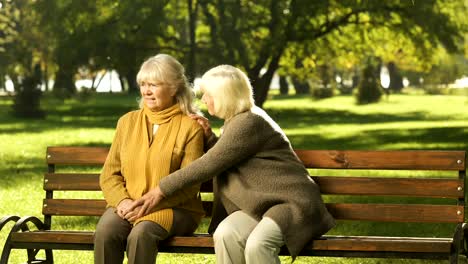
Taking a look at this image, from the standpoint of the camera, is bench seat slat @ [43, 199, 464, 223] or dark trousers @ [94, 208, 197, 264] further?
bench seat slat @ [43, 199, 464, 223]

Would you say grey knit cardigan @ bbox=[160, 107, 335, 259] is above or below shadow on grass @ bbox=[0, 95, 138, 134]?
above

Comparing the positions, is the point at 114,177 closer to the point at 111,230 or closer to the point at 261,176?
the point at 111,230

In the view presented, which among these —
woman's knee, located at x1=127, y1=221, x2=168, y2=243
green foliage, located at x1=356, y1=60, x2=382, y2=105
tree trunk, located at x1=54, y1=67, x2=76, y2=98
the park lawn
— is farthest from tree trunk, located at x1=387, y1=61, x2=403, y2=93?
woman's knee, located at x1=127, y1=221, x2=168, y2=243

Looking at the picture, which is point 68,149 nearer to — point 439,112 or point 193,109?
point 193,109

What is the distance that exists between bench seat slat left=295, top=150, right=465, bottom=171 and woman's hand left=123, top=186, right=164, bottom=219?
0.92 metres

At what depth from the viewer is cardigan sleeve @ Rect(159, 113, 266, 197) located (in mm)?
5906

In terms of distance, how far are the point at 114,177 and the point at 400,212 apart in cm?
161

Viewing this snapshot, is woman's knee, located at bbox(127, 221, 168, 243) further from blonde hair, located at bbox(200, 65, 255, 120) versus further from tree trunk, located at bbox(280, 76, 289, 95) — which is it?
tree trunk, located at bbox(280, 76, 289, 95)

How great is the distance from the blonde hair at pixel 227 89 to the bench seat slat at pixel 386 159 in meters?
0.68

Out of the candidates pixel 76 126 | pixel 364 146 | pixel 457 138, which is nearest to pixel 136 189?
pixel 364 146

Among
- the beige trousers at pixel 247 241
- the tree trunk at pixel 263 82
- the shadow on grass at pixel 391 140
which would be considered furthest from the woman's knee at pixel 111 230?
the tree trunk at pixel 263 82

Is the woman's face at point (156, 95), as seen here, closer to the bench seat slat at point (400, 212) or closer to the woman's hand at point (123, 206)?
the woman's hand at point (123, 206)

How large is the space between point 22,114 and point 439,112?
14449 mm

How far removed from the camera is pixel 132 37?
36000mm
